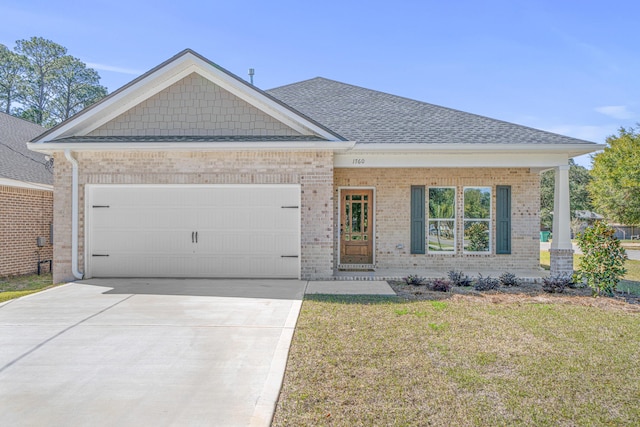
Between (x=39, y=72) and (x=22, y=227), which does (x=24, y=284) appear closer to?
(x=22, y=227)

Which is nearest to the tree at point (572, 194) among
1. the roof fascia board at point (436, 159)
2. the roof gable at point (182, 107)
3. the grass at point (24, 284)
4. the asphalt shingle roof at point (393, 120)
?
the asphalt shingle roof at point (393, 120)

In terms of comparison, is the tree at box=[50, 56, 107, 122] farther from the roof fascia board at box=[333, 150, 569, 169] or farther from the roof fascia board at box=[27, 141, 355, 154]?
the roof fascia board at box=[333, 150, 569, 169]

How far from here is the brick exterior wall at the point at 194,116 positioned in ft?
32.9

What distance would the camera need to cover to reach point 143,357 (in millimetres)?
4809

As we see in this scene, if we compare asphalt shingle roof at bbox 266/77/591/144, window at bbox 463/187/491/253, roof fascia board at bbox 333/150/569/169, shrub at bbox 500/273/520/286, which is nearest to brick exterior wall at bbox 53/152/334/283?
roof fascia board at bbox 333/150/569/169

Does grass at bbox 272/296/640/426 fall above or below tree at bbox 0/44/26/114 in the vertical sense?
below

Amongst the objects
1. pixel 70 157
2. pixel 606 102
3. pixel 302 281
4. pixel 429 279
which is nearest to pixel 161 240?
pixel 70 157

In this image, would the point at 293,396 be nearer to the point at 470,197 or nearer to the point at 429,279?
the point at 429,279

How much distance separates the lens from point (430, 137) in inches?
407

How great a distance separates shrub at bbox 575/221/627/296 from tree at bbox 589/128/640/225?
23.1 m

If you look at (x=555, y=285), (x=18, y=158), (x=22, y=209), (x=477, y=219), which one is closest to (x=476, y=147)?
(x=477, y=219)

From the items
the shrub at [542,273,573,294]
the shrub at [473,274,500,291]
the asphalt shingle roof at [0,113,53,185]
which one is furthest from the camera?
the asphalt shingle roof at [0,113,53,185]

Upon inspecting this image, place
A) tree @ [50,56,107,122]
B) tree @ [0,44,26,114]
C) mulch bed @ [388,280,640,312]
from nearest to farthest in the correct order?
1. mulch bed @ [388,280,640,312]
2. tree @ [0,44,26,114]
3. tree @ [50,56,107,122]

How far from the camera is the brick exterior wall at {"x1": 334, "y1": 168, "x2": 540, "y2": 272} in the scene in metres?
11.7
